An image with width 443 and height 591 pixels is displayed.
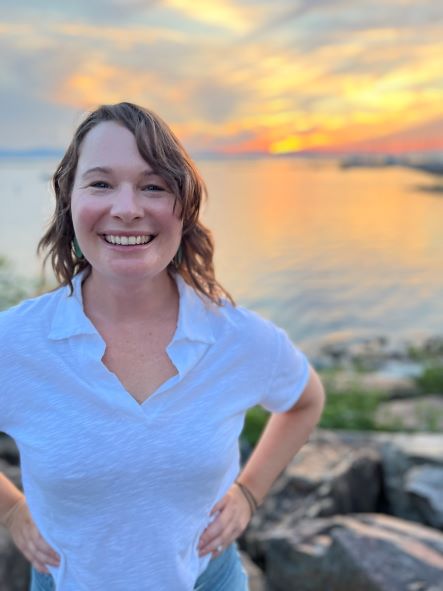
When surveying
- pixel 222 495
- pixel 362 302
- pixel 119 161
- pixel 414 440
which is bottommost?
pixel 362 302

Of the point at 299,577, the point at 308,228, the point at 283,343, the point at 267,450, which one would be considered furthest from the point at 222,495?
the point at 308,228

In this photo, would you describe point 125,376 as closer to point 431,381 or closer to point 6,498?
point 6,498

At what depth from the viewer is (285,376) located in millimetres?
1911

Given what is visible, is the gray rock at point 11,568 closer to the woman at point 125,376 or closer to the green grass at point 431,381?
the woman at point 125,376

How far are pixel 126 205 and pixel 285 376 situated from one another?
728 mm

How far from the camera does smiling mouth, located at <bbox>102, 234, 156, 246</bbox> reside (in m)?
1.60

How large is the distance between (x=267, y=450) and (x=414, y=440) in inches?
102

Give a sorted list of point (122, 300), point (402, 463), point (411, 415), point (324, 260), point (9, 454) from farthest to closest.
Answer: point (324, 260) < point (411, 415) < point (9, 454) < point (402, 463) < point (122, 300)

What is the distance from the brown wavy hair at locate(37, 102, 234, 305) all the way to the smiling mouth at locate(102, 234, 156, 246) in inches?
5.4

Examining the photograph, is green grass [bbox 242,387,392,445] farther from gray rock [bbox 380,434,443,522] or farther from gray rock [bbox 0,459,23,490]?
gray rock [bbox 0,459,23,490]

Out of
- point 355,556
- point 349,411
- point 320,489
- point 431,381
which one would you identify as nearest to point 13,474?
point 320,489

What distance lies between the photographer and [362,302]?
54.0ft

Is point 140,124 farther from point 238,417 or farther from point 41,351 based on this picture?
point 238,417

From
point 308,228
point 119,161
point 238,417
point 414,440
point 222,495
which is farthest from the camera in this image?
point 308,228
